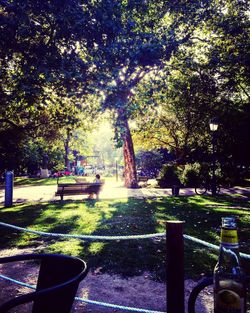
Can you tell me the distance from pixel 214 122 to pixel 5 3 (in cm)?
1146

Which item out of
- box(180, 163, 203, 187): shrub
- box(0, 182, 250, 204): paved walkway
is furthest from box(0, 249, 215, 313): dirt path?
box(180, 163, 203, 187): shrub

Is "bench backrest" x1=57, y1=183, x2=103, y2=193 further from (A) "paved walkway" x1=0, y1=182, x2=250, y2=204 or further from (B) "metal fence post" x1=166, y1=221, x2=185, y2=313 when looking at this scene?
(B) "metal fence post" x1=166, y1=221, x2=185, y2=313

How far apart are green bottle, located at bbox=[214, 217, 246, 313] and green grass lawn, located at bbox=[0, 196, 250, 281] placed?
3857mm

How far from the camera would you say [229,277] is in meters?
1.44

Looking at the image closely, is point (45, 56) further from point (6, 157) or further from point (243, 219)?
point (6, 157)

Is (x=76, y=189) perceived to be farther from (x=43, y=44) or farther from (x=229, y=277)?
(x=229, y=277)

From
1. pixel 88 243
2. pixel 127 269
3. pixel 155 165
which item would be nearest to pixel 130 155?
pixel 88 243

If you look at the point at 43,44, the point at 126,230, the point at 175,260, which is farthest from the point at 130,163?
the point at 175,260

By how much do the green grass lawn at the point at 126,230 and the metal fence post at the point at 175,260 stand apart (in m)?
2.90

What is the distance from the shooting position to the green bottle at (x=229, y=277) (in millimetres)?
1353

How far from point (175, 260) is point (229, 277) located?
854 millimetres

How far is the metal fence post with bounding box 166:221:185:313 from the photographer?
223 cm

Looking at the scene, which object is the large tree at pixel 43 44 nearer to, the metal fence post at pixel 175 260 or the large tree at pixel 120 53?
the large tree at pixel 120 53

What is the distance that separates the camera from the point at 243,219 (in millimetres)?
9758
